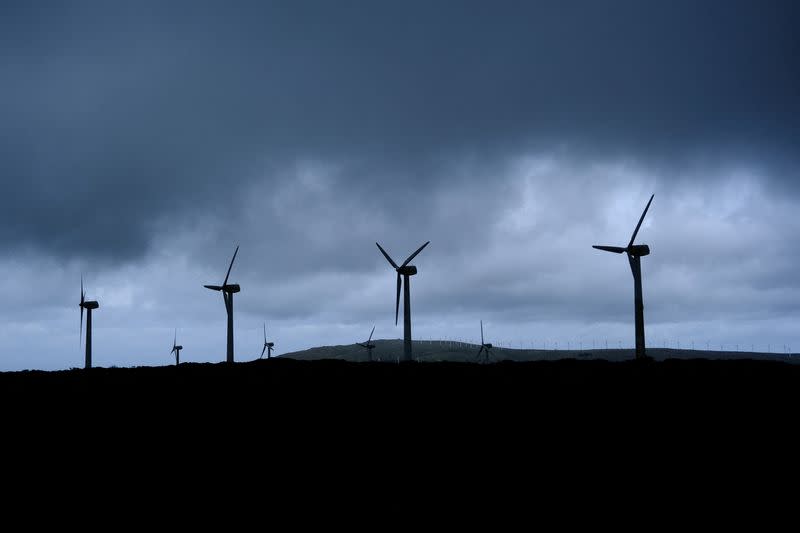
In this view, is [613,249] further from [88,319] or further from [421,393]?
[88,319]

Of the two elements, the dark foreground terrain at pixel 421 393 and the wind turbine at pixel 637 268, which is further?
the wind turbine at pixel 637 268

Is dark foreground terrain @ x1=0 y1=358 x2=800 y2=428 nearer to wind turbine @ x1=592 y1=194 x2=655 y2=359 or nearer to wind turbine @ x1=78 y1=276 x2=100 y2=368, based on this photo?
wind turbine @ x1=592 y1=194 x2=655 y2=359

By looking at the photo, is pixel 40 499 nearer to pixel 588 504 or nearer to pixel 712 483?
pixel 588 504

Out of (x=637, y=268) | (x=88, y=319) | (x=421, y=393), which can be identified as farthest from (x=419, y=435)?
(x=88, y=319)

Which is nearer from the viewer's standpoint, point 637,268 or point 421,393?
point 421,393

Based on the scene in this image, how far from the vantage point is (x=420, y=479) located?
108 ft

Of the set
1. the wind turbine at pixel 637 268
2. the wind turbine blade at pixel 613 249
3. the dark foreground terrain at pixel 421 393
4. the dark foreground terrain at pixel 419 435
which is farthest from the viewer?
the wind turbine blade at pixel 613 249

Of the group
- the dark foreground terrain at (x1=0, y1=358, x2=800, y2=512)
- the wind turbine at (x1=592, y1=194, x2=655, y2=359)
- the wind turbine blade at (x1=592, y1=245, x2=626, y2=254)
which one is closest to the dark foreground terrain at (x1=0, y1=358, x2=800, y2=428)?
the dark foreground terrain at (x1=0, y1=358, x2=800, y2=512)

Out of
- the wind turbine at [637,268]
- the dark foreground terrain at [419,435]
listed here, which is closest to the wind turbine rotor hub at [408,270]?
the wind turbine at [637,268]

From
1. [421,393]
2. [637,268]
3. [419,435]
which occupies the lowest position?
[419,435]

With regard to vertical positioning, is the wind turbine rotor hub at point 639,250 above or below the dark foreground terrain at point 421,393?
above

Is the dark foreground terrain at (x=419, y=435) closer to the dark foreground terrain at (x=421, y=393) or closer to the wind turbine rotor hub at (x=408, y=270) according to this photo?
the dark foreground terrain at (x=421, y=393)

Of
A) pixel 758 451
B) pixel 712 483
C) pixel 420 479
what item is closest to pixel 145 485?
pixel 420 479

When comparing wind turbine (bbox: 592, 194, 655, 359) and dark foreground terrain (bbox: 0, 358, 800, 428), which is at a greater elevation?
wind turbine (bbox: 592, 194, 655, 359)
